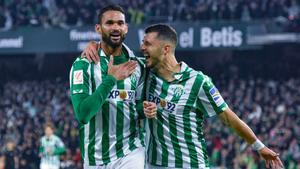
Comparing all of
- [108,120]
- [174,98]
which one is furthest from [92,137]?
[174,98]

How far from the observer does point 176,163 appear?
6699mm

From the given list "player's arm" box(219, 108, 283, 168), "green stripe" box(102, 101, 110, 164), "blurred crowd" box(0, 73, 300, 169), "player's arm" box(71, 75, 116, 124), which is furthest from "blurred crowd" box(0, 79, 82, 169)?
"player's arm" box(71, 75, 116, 124)

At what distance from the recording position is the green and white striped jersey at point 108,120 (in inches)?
255

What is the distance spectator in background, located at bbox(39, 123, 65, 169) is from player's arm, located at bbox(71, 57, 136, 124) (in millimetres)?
8133

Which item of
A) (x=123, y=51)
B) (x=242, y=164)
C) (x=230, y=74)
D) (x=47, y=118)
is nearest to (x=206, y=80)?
(x=123, y=51)

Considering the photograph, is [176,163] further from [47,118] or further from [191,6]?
[191,6]

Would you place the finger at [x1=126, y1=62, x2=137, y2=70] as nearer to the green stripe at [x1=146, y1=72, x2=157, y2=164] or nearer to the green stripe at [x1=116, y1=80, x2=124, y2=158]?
the green stripe at [x1=116, y1=80, x2=124, y2=158]

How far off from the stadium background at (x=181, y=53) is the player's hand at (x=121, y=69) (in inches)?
499

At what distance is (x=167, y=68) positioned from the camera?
6.67 metres

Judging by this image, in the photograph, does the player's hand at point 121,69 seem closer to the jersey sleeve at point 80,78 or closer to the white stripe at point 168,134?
the jersey sleeve at point 80,78

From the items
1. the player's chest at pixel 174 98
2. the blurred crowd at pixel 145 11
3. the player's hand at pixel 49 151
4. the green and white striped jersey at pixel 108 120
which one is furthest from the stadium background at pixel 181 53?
the green and white striped jersey at pixel 108 120

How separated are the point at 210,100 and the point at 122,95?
0.69m

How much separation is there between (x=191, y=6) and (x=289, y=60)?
3462mm

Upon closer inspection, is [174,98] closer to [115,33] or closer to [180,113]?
[180,113]
